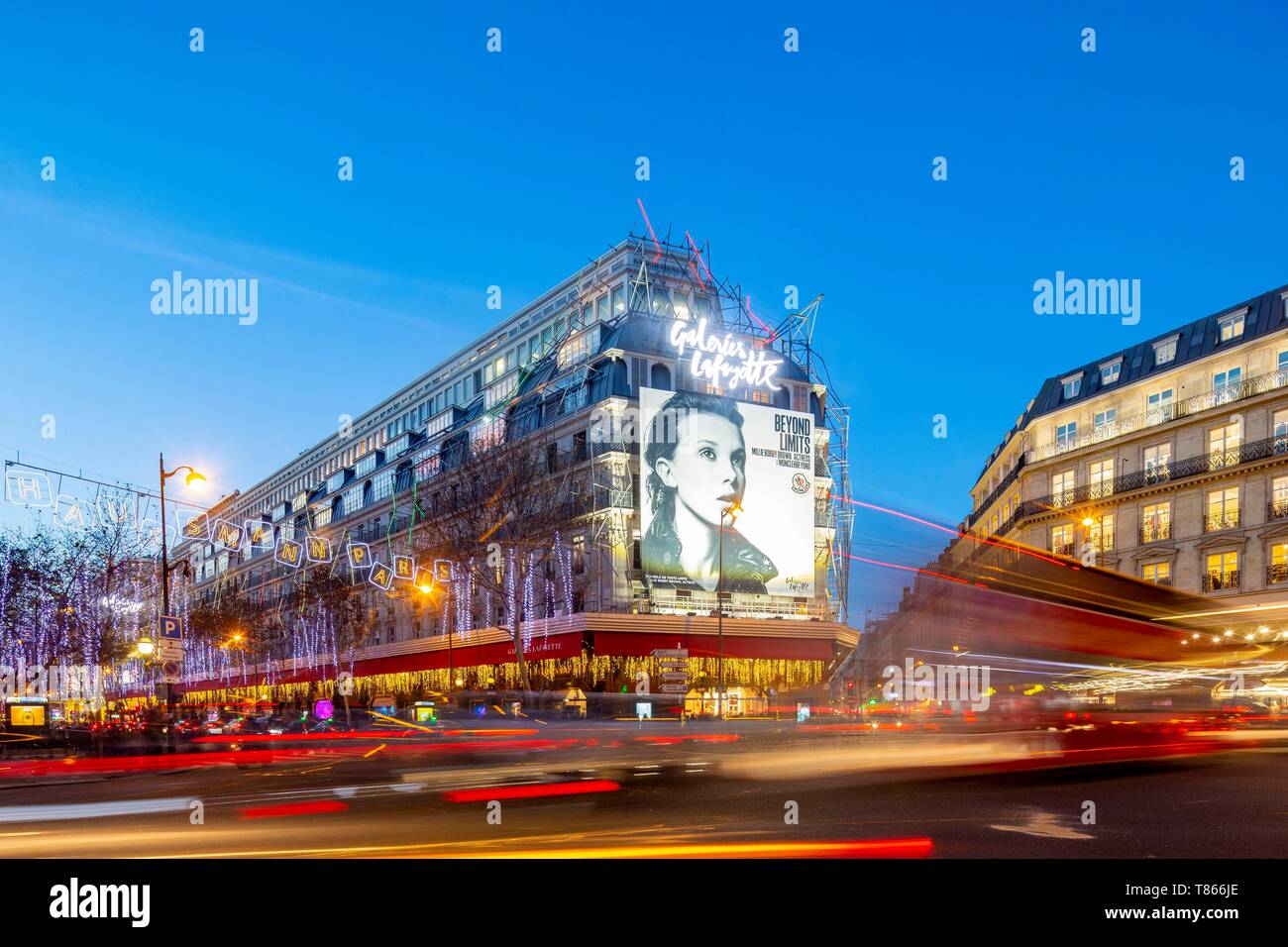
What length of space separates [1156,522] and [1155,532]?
22.8 inches

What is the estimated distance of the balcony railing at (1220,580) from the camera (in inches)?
1889

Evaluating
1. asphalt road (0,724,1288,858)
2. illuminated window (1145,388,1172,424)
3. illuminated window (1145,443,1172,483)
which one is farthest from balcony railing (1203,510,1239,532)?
asphalt road (0,724,1288,858)

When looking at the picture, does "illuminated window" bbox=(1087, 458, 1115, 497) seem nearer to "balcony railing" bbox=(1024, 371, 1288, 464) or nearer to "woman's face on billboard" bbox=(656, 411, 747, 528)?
"balcony railing" bbox=(1024, 371, 1288, 464)

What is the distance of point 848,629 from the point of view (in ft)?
185

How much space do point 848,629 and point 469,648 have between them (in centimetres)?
2245

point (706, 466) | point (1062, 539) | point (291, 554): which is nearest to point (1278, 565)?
point (1062, 539)

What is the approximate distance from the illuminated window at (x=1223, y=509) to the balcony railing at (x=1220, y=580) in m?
2.41

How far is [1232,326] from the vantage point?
51562 mm

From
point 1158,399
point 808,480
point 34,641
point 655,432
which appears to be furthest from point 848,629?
point 34,641

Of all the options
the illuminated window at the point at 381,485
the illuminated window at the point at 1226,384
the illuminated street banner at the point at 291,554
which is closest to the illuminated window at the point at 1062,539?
the illuminated window at the point at 1226,384

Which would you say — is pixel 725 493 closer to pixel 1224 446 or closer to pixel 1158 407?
pixel 1158 407
